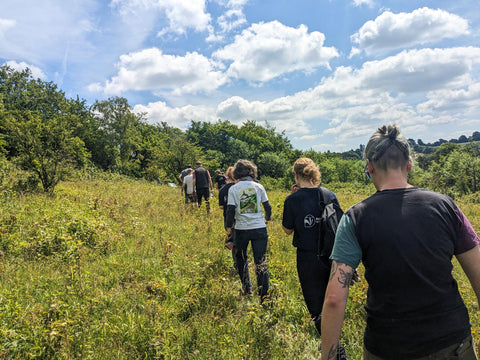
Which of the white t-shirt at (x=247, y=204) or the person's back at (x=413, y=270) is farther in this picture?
the white t-shirt at (x=247, y=204)

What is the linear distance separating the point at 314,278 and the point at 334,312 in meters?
1.53

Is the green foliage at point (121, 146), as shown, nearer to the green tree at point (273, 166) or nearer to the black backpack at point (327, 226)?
the green tree at point (273, 166)

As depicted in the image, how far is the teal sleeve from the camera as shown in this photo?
1513 mm

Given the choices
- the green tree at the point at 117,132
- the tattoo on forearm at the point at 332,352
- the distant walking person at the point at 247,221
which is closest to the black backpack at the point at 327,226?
the distant walking person at the point at 247,221

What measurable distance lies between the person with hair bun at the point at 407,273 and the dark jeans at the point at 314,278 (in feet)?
4.43

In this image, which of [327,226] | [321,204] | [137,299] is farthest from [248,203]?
[137,299]

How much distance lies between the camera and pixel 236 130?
7031 centimetres

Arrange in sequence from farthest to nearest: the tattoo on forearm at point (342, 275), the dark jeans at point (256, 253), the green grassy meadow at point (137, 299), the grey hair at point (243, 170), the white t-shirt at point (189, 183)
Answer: the white t-shirt at point (189, 183), the grey hair at point (243, 170), the dark jeans at point (256, 253), the green grassy meadow at point (137, 299), the tattoo on forearm at point (342, 275)

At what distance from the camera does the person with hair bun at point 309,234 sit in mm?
2902

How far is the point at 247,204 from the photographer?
3.99 m

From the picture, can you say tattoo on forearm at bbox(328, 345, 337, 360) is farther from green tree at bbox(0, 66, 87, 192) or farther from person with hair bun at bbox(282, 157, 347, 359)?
green tree at bbox(0, 66, 87, 192)

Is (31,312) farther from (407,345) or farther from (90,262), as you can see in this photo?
(407,345)

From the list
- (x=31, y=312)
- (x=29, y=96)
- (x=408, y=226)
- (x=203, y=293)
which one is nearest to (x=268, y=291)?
(x=203, y=293)

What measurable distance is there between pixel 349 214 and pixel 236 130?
70117mm
